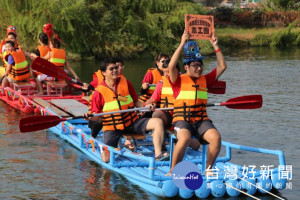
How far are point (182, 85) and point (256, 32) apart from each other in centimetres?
3529

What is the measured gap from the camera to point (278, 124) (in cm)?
1281

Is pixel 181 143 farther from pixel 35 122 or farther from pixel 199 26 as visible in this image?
pixel 35 122

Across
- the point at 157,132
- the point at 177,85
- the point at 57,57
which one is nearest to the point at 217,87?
the point at 177,85

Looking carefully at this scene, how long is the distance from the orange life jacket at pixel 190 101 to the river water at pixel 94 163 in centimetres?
117

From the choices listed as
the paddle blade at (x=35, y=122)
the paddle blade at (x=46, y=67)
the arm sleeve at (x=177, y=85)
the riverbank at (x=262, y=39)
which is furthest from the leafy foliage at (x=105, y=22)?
the arm sleeve at (x=177, y=85)

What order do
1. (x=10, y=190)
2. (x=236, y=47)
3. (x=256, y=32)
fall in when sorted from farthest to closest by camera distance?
1. (x=256, y=32)
2. (x=236, y=47)
3. (x=10, y=190)

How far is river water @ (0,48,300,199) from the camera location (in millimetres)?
8148

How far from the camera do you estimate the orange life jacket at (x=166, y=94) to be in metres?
9.07

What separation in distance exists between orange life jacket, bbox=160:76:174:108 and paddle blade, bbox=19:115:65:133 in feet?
5.33

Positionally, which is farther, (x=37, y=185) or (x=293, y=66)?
(x=293, y=66)

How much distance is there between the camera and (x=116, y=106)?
8.55 metres

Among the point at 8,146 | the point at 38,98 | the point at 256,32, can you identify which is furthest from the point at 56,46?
the point at 256,32

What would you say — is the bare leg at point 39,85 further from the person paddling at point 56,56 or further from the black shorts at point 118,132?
the black shorts at point 118,132

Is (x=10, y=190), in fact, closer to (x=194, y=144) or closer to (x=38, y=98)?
(x=194, y=144)
